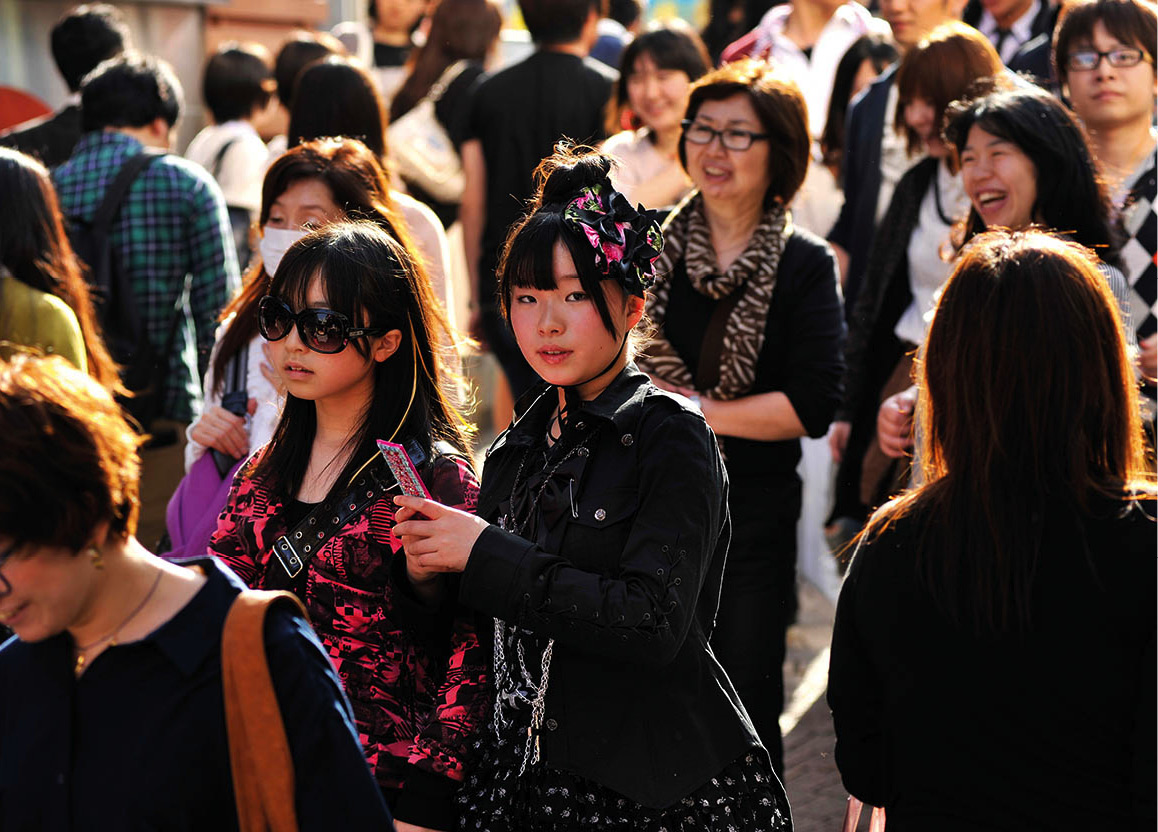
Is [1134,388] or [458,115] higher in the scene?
[1134,388]

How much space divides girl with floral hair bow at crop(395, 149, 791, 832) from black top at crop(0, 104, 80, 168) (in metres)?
4.36

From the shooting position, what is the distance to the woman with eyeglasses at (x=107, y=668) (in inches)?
68.7

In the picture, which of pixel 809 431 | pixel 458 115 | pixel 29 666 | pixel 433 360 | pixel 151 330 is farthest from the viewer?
pixel 458 115

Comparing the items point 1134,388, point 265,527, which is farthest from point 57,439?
point 1134,388

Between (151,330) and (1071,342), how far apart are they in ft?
13.1

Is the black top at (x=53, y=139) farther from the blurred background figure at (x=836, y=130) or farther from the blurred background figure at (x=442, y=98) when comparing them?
→ the blurred background figure at (x=836, y=130)

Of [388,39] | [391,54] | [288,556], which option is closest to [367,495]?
[288,556]

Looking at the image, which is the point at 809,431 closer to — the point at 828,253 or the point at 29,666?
the point at 828,253

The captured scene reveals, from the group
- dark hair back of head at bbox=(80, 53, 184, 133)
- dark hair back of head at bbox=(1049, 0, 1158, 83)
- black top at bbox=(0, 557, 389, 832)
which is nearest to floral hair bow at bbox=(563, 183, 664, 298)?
black top at bbox=(0, 557, 389, 832)

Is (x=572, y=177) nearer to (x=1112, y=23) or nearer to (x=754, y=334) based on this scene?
(x=754, y=334)

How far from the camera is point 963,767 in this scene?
2.12m

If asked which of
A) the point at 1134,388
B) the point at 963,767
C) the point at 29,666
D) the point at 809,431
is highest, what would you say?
the point at 1134,388

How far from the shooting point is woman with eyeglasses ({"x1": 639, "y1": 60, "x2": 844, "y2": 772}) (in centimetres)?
382

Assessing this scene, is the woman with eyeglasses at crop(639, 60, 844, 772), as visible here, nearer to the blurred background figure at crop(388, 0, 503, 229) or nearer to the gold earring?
the gold earring
